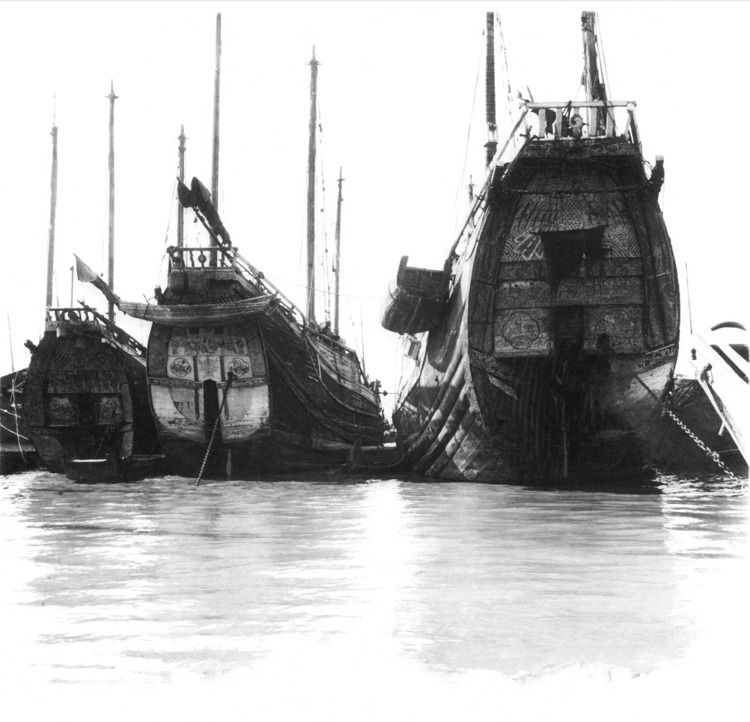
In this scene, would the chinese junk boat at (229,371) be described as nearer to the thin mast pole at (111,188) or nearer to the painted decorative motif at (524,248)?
the painted decorative motif at (524,248)

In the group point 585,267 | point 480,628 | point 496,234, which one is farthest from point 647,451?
point 480,628

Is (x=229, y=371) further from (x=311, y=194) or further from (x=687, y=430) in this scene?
(x=687, y=430)

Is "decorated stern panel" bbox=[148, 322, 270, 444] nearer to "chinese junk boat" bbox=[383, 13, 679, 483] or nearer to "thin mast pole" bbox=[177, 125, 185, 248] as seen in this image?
"chinese junk boat" bbox=[383, 13, 679, 483]

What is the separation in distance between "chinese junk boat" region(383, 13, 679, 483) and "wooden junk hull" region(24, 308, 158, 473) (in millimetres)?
7330

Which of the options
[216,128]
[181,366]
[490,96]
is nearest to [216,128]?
[216,128]

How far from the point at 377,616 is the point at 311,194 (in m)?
20.0

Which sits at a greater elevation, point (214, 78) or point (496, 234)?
point (214, 78)

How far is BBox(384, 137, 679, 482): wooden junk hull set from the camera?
44.1 ft

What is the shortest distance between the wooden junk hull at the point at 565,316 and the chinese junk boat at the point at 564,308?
0.7 inches

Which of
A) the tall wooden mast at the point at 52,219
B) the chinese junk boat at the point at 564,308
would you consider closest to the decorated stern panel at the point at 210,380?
the chinese junk boat at the point at 564,308

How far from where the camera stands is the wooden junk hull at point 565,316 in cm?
1344

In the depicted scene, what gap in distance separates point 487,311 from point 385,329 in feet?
8.64

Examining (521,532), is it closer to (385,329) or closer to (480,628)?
(480,628)

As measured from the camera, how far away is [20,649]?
414 centimetres
